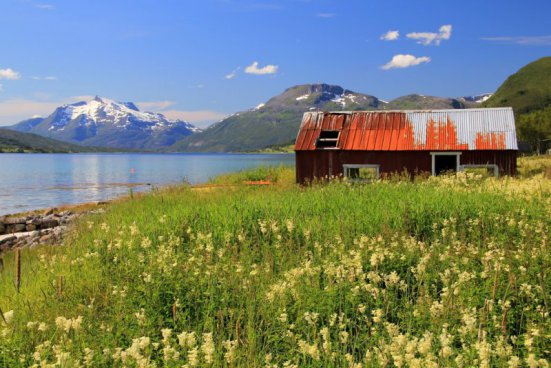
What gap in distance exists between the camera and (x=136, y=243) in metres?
10.6

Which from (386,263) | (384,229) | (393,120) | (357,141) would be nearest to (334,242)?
(384,229)

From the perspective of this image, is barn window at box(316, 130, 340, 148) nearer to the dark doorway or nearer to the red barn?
the red barn

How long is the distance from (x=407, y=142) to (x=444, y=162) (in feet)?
15.3

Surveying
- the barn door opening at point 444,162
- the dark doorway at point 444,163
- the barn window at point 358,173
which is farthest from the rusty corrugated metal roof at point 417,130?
the dark doorway at point 444,163

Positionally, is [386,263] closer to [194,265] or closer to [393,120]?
[194,265]

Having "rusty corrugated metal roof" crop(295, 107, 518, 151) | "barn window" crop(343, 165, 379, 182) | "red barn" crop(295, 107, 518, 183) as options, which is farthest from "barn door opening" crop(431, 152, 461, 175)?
"barn window" crop(343, 165, 379, 182)

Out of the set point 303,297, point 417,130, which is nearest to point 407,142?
point 417,130

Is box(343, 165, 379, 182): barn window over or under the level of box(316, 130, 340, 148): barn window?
under

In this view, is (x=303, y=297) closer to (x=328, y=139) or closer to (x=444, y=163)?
(x=328, y=139)

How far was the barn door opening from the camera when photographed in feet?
102

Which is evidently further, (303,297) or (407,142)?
(407,142)

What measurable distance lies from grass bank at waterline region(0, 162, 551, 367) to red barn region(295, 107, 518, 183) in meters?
18.4

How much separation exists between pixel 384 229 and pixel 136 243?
550 centimetres

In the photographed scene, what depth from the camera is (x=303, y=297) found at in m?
6.95
